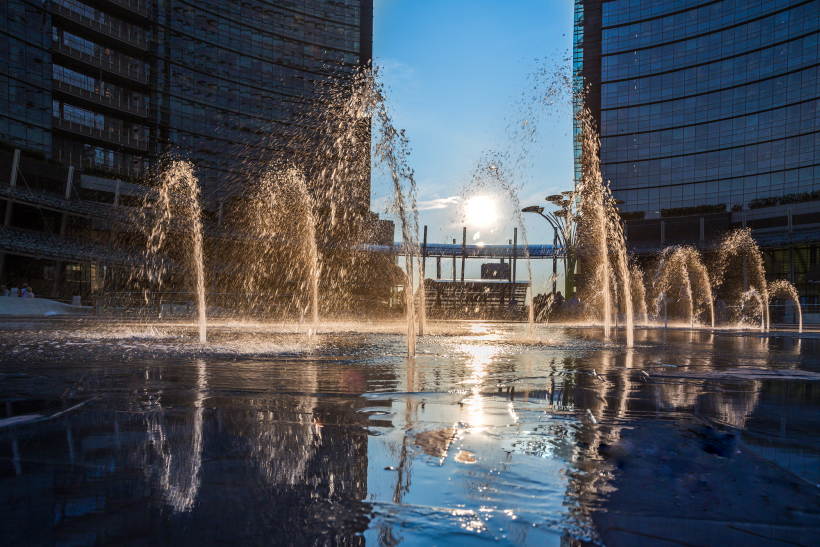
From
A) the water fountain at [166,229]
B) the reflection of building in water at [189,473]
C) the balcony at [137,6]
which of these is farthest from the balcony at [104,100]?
the reflection of building in water at [189,473]

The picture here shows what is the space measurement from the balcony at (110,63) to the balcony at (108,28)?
1657 mm

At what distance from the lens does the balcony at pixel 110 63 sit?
49812 millimetres

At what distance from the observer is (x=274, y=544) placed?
7.36 ft

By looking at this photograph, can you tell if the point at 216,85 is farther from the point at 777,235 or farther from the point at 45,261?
the point at 777,235

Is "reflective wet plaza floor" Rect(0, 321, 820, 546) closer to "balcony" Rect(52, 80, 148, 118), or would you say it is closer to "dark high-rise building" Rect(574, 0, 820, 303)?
"balcony" Rect(52, 80, 148, 118)

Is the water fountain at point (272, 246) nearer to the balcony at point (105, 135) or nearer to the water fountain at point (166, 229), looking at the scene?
the water fountain at point (166, 229)

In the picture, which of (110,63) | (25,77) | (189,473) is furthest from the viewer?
(110,63)

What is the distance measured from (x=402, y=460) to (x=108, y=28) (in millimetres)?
60407

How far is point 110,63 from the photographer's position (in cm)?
5409

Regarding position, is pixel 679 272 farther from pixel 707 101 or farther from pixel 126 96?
pixel 126 96

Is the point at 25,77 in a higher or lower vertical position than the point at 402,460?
higher

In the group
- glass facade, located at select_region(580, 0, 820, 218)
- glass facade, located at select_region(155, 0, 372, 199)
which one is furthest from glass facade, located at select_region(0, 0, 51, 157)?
glass facade, located at select_region(580, 0, 820, 218)

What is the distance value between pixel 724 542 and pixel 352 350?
9.50m

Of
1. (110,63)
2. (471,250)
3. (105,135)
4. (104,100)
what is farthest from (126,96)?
(471,250)
